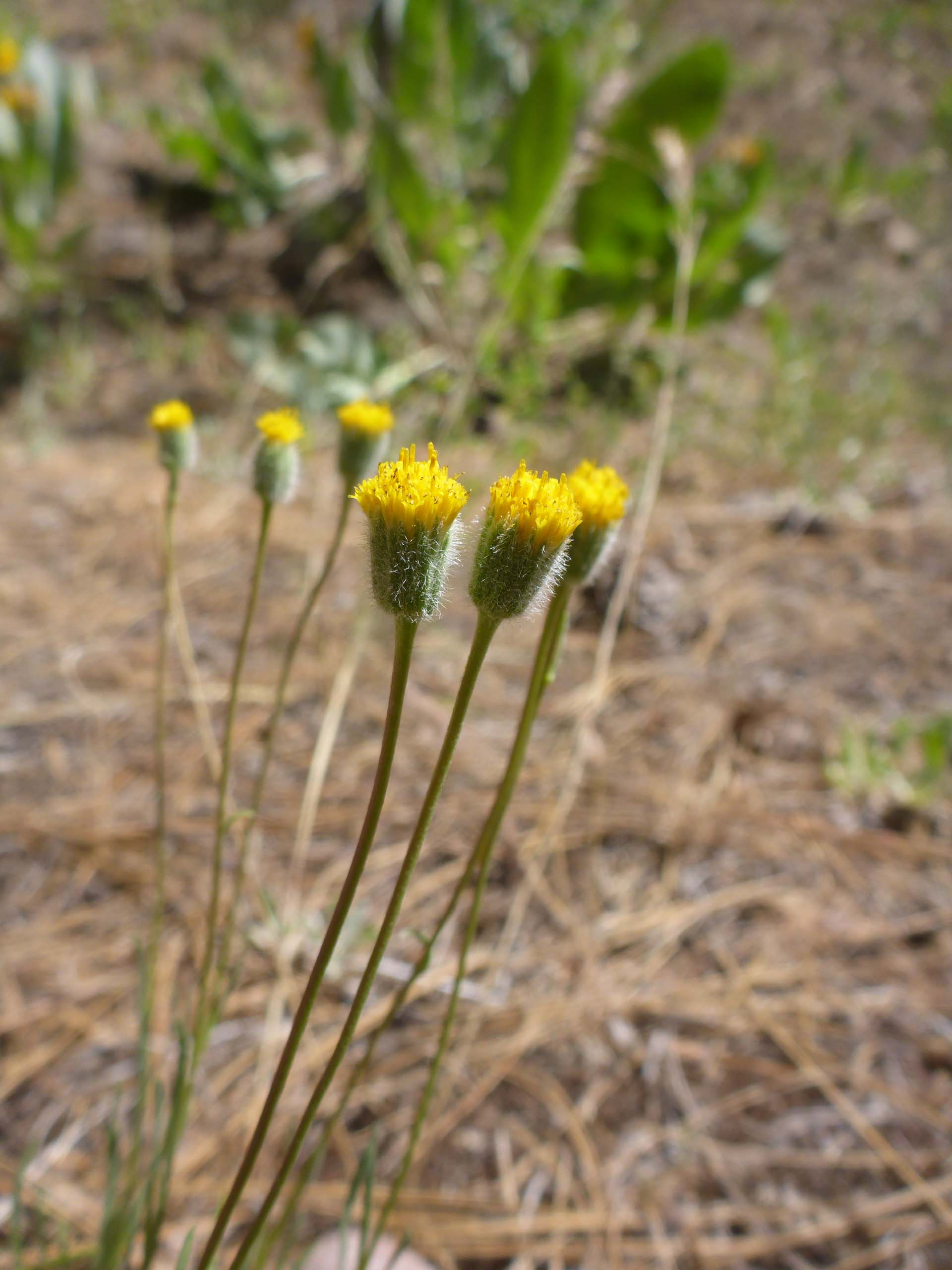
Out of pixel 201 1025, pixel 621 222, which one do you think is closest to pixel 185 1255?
pixel 201 1025

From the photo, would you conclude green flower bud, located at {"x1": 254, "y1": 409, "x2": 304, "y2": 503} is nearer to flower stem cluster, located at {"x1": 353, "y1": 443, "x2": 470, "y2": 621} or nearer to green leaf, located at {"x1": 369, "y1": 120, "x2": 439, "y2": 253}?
flower stem cluster, located at {"x1": 353, "y1": 443, "x2": 470, "y2": 621}

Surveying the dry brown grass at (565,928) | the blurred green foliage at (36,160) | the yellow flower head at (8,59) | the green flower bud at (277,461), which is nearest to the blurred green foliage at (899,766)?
the dry brown grass at (565,928)

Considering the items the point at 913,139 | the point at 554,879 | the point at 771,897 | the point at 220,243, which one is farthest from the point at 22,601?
the point at 913,139

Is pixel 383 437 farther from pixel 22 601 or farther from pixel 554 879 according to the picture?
pixel 22 601

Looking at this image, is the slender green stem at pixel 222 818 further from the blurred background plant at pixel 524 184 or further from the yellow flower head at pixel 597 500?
the blurred background plant at pixel 524 184

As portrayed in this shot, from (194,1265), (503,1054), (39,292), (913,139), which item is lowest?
(194,1265)

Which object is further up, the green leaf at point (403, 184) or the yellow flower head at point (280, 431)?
the green leaf at point (403, 184)

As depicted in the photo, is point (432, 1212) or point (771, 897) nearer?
point (432, 1212)
